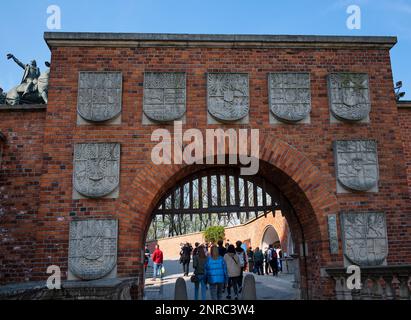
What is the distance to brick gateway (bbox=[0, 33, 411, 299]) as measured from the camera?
720 centimetres

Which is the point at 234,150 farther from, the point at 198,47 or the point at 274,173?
the point at 198,47

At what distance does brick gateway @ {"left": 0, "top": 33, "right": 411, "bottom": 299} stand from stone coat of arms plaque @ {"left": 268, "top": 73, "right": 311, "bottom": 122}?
0.02 m

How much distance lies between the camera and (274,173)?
26.0 feet

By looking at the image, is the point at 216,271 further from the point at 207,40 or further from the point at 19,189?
the point at 207,40

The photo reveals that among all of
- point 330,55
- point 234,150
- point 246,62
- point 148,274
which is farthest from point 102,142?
point 148,274

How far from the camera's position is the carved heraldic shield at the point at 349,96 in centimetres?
779

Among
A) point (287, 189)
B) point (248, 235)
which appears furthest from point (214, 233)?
point (287, 189)

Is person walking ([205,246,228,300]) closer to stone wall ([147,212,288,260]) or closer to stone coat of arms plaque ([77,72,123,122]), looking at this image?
stone coat of arms plaque ([77,72,123,122])

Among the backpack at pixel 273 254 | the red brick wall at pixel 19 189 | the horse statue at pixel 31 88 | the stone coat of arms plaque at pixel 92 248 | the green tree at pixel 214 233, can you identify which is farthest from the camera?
the green tree at pixel 214 233

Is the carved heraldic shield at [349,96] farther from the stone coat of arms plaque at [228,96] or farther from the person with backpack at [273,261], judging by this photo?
the person with backpack at [273,261]

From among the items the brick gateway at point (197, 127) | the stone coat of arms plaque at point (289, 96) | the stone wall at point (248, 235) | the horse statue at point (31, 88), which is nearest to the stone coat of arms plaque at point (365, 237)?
the brick gateway at point (197, 127)

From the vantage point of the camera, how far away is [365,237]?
734cm

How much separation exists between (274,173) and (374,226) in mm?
2017

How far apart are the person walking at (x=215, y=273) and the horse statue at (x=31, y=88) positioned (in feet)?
18.3
